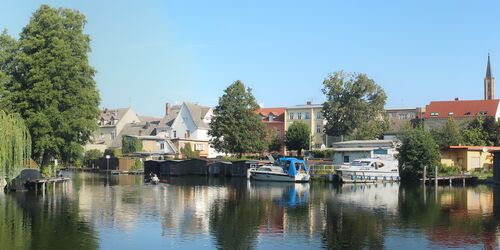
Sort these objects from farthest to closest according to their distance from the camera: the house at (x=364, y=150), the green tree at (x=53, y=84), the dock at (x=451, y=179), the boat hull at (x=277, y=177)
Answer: the house at (x=364, y=150) → the boat hull at (x=277, y=177) → the dock at (x=451, y=179) → the green tree at (x=53, y=84)

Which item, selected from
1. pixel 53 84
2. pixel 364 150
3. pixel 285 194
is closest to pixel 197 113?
pixel 364 150

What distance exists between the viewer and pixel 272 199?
141 feet

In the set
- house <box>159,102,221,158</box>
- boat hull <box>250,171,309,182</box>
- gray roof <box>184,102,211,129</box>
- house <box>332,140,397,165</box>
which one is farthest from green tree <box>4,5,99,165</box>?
gray roof <box>184,102,211,129</box>

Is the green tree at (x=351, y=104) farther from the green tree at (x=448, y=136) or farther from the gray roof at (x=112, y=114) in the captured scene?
the gray roof at (x=112, y=114)

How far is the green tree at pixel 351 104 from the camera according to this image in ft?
291

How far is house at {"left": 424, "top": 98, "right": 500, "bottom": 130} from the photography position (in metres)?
98.9

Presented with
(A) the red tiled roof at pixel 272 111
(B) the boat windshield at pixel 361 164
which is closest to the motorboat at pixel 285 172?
(B) the boat windshield at pixel 361 164

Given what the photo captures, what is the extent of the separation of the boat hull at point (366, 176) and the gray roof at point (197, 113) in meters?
51.4

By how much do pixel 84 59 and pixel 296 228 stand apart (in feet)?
107

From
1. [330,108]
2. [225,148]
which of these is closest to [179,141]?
[225,148]

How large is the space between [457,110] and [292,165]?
49.9 meters

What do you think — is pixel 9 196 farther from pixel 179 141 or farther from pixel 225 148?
pixel 179 141

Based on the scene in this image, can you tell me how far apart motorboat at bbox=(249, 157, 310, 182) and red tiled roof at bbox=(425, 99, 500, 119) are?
46647 mm

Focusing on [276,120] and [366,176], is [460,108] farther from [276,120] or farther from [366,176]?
[366,176]
